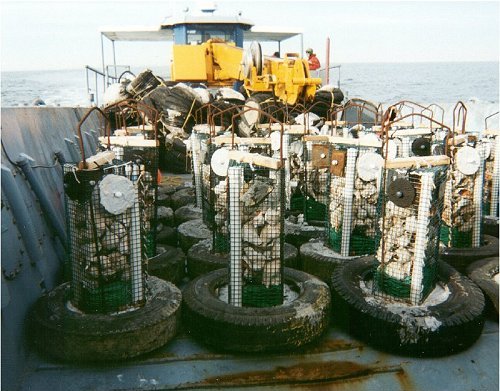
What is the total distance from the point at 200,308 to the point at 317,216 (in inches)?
121

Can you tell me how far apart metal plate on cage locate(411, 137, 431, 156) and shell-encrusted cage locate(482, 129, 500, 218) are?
4.29ft

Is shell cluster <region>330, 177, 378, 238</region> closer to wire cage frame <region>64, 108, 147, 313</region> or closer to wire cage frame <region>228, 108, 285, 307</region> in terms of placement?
wire cage frame <region>228, 108, 285, 307</region>

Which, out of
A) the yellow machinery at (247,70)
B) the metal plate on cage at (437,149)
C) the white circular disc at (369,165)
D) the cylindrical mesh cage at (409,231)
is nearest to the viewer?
the cylindrical mesh cage at (409,231)

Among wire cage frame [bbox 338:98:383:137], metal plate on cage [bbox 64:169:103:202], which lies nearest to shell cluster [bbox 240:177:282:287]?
metal plate on cage [bbox 64:169:103:202]

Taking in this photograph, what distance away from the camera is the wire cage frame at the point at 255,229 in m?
3.95

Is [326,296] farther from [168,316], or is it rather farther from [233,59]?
[233,59]

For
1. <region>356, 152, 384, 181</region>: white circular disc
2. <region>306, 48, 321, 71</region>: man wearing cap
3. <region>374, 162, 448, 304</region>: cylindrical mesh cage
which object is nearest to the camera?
<region>374, 162, 448, 304</region>: cylindrical mesh cage

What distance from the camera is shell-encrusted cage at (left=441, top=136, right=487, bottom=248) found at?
5.64 m

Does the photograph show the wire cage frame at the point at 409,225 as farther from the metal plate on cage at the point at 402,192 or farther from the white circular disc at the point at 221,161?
the white circular disc at the point at 221,161

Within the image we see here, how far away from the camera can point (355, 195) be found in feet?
17.9

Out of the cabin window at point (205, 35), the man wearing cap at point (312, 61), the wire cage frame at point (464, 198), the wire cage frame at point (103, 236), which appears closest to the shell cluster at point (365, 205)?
the wire cage frame at point (464, 198)

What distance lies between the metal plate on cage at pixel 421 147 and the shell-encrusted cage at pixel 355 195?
1.25 metres

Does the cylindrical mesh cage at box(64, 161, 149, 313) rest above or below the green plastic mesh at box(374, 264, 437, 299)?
above

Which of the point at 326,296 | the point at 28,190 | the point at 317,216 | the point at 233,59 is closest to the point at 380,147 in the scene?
the point at 317,216
